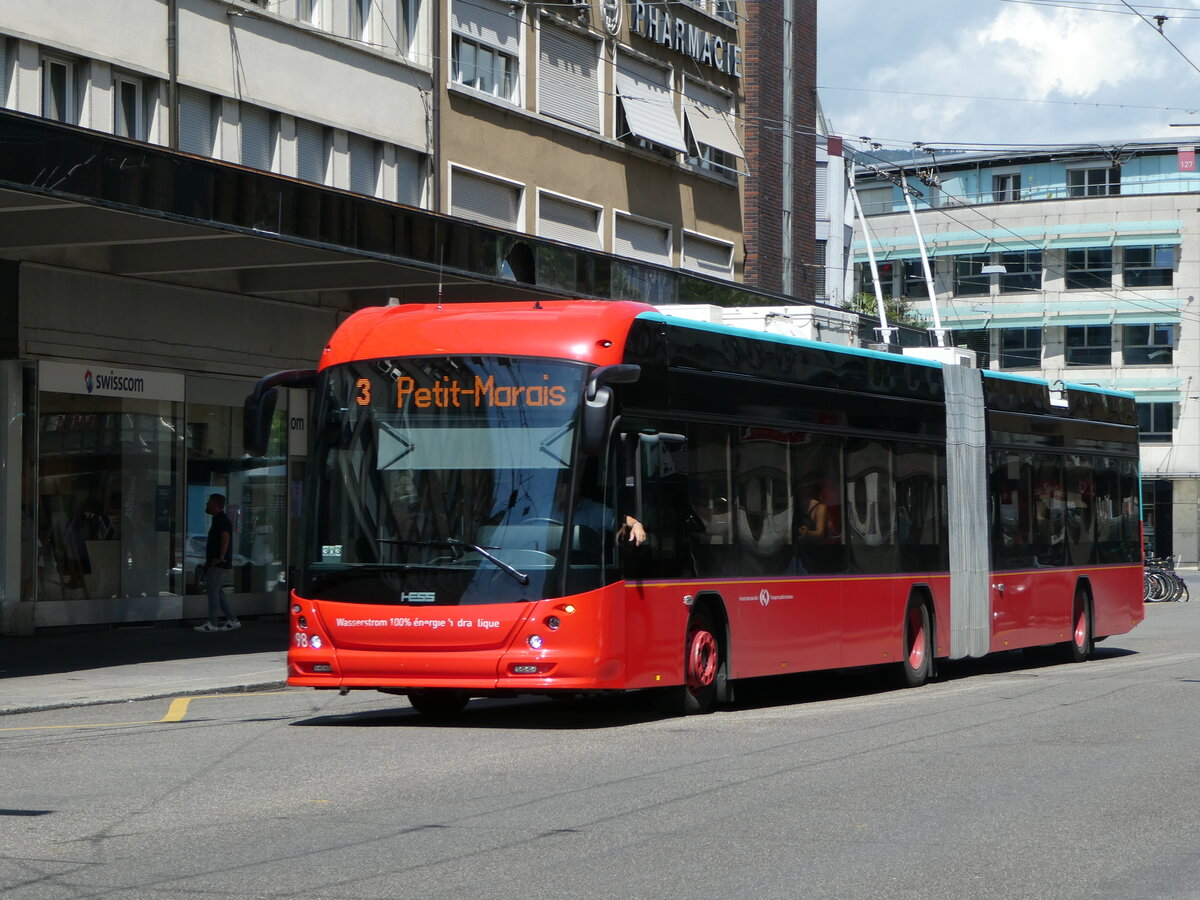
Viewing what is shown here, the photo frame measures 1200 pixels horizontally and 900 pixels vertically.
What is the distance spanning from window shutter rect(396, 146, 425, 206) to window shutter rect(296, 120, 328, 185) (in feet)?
5.45

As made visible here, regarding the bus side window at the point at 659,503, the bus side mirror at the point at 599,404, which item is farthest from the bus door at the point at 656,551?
the bus side mirror at the point at 599,404

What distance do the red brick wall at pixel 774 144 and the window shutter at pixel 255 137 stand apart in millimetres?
14098

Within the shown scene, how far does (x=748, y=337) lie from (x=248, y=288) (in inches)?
454

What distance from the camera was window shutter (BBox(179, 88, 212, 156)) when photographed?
23.2 metres

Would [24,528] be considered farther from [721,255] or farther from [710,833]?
[721,255]

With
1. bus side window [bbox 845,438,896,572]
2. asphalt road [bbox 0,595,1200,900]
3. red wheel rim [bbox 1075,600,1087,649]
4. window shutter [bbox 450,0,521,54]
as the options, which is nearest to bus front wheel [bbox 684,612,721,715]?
asphalt road [bbox 0,595,1200,900]

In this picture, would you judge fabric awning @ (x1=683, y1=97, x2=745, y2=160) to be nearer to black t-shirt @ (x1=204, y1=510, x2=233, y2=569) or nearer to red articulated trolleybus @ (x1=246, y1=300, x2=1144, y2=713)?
black t-shirt @ (x1=204, y1=510, x2=233, y2=569)

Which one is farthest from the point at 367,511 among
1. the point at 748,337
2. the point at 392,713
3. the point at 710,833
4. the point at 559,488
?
the point at 710,833

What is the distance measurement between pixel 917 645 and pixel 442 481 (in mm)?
6582

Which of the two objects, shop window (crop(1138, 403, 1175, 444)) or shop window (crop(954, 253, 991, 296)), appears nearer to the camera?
shop window (crop(1138, 403, 1175, 444))

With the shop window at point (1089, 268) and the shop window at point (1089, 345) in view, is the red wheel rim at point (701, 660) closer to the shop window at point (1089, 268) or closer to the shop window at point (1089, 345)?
the shop window at point (1089, 345)

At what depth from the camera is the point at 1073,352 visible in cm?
7244

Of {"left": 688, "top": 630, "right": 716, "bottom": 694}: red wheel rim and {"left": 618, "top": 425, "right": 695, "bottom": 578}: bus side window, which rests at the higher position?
{"left": 618, "top": 425, "right": 695, "bottom": 578}: bus side window

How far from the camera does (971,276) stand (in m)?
75.0
